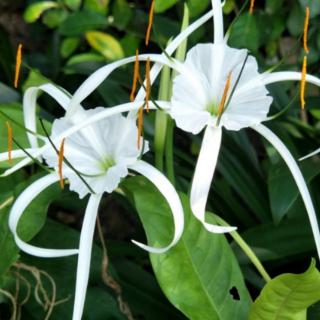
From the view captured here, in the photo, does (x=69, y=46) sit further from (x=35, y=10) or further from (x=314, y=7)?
(x=314, y=7)

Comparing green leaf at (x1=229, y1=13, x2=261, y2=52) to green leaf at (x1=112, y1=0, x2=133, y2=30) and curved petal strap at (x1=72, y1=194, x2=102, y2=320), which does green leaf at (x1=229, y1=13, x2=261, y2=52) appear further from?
curved petal strap at (x1=72, y1=194, x2=102, y2=320)

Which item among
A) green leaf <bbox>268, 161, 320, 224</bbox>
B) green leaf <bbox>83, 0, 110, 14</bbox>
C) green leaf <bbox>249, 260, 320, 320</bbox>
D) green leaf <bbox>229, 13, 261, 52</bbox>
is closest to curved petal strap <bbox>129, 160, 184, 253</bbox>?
green leaf <bbox>249, 260, 320, 320</bbox>

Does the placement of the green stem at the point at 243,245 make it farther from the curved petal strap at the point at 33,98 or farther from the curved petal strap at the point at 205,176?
the curved petal strap at the point at 33,98

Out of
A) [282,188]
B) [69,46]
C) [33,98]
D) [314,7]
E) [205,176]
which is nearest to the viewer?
[205,176]

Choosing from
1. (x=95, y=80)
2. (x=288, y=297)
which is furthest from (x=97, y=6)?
(x=288, y=297)

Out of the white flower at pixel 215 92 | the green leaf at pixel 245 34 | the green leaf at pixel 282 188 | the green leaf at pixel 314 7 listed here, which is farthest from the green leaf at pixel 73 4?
the white flower at pixel 215 92

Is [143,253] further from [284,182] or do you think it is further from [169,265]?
[169,265]

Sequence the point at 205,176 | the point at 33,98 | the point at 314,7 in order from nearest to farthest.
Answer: the point at 205,176 < the point at 33,98 < the point at 314,7
